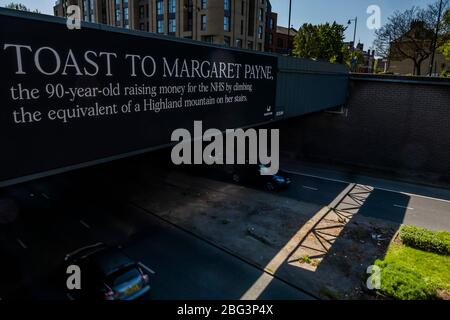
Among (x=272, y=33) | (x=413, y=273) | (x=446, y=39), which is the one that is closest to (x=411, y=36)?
(x=446, y=39)

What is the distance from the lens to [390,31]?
5122 cm

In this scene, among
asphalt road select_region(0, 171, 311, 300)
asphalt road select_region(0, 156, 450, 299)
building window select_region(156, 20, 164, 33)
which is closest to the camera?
asphalt road select_region(0, 171, 311, 300)

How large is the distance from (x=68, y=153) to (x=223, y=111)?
22.4ft

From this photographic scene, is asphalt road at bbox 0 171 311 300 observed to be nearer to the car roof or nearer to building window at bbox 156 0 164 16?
the car roof

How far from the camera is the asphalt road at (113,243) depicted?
10914mm

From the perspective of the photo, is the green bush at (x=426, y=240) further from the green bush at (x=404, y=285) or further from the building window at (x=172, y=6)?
the building window at (x=172, y=6)

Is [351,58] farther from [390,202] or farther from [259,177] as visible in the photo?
[259,177]

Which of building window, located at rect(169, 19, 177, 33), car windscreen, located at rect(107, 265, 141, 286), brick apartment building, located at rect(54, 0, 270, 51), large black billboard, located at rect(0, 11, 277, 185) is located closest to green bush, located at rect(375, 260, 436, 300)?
car windscreen, located at rect(107, 265, 141, 286)

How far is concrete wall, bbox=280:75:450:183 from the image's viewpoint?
921 inches

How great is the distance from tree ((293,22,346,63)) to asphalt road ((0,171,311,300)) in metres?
37.7

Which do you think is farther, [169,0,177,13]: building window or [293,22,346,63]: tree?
[169,0,177,13]: building window
